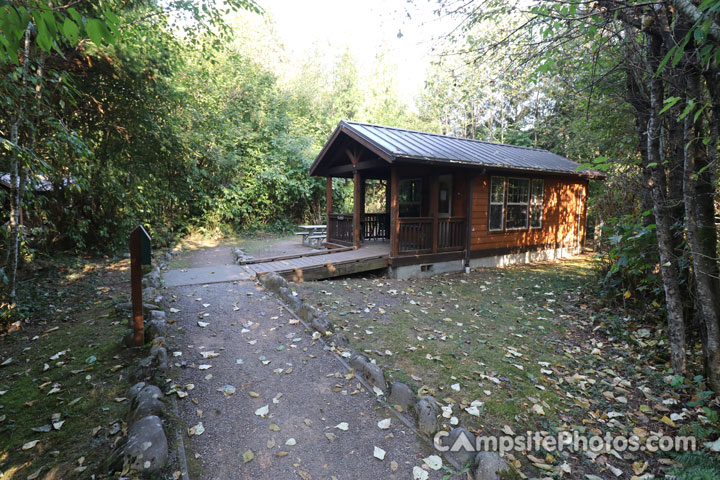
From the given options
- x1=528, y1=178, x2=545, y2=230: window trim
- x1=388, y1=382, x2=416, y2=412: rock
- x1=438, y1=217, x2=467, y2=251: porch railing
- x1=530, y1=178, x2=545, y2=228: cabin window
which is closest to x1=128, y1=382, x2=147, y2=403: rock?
x1=388, y1=382, x2=416, y2=412: rock

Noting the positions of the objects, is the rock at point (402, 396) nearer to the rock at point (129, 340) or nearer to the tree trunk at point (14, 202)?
the rock at point (129, 340)

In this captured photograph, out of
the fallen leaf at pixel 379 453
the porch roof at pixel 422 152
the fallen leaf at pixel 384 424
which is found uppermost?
the porch roof at pixel 422 152

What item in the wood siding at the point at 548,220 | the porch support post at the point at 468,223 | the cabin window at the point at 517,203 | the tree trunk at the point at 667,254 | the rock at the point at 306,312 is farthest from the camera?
the cabin window at the point at 517,203

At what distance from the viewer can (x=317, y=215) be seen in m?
19.1

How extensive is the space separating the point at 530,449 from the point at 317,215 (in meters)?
16.9

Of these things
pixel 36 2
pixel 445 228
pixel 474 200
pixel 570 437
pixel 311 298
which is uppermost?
pixel 36 2

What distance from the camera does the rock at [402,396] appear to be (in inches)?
130

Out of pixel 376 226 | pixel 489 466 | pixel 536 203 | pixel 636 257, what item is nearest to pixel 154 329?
pixel 489 466

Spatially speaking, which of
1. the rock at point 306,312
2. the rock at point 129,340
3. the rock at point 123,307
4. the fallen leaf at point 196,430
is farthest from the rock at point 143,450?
the rock at point 123,307

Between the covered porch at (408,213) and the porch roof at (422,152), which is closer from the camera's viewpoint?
the porch roof at (422,152)

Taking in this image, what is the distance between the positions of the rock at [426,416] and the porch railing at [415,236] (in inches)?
237

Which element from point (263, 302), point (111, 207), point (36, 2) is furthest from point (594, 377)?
point (111, 207)

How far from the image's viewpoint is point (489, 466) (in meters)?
2.54

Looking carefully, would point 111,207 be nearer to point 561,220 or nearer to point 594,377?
point 594,377
